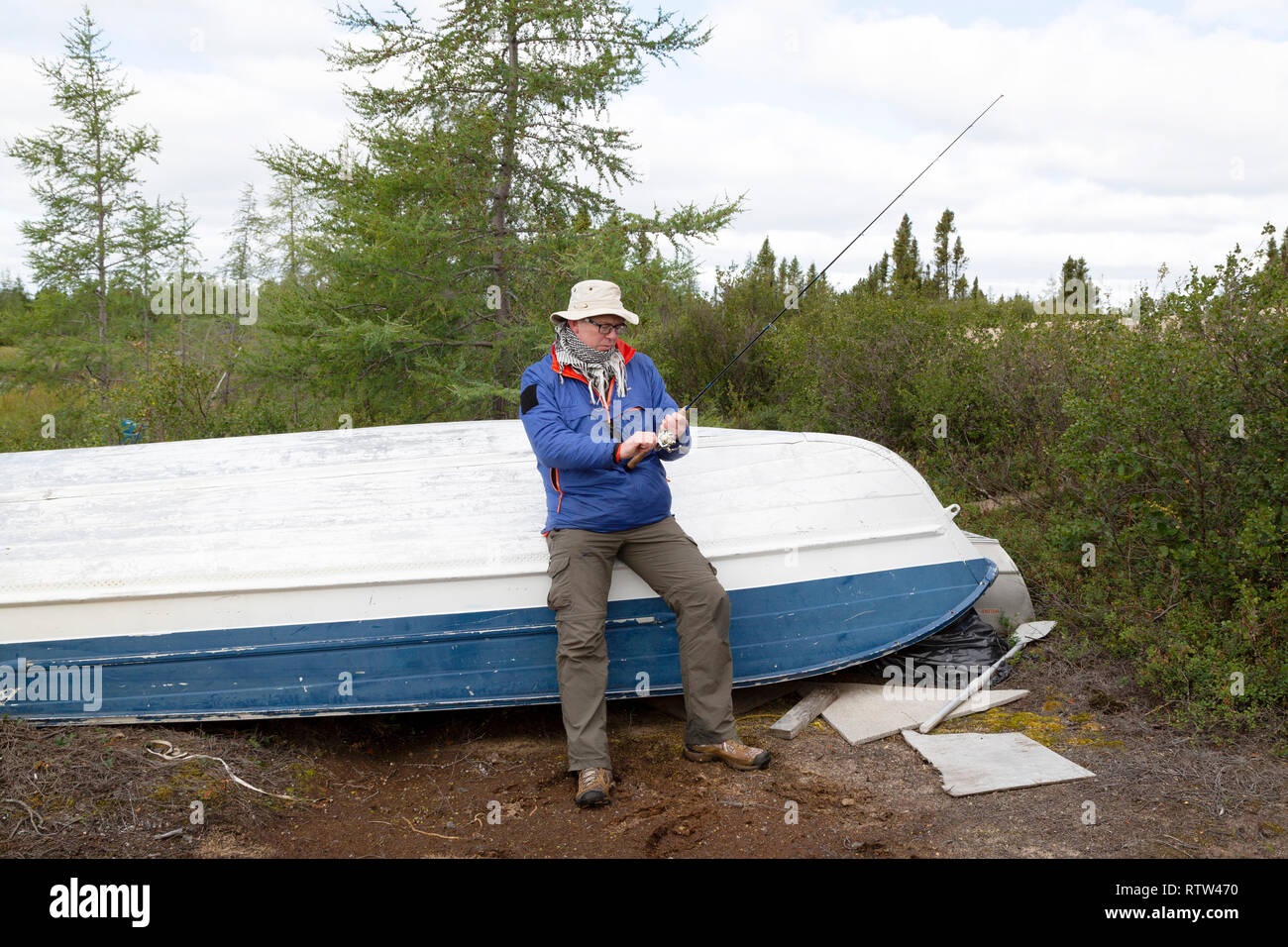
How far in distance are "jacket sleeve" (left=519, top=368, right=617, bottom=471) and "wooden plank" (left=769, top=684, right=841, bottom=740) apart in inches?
63.2

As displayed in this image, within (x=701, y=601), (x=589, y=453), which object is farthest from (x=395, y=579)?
(x=701, y=601)

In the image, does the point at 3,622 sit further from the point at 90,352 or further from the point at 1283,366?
the point at 90,352

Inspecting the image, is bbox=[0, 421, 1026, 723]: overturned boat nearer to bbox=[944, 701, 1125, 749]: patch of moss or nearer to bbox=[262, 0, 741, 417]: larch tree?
bbox=[944, 701, 1125, 749]: patch of moss

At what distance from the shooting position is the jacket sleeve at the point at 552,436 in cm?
418

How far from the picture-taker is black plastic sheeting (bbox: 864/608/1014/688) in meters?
5.08

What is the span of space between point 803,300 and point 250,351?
748 cm

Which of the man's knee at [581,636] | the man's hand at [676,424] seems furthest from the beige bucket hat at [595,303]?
the man's knee at [581,636]

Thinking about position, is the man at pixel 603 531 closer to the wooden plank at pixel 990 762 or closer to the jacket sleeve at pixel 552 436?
the jacket sleeve at pixel 552 436

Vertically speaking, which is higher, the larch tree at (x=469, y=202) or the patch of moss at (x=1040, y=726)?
the larch tree at (x=469, y=202)

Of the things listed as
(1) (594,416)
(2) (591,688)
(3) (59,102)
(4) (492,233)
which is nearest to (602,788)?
(2) (591,688)

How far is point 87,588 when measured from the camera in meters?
4.39

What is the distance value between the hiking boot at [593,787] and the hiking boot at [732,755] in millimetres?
487

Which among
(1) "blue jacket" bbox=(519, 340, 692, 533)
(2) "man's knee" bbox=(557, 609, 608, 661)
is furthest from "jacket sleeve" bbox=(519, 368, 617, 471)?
(2) "man's knee" bbox=(557, 609, 608, 661)

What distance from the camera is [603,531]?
4340mm
